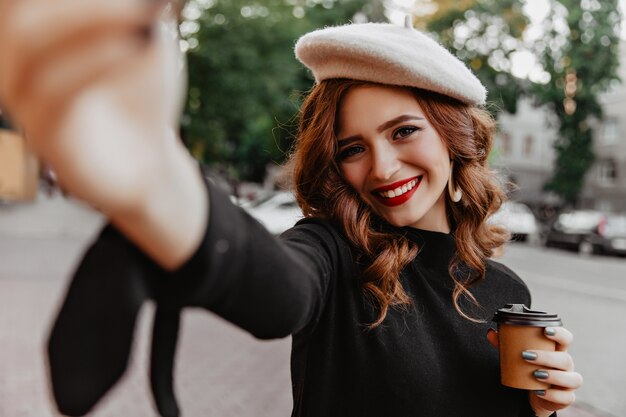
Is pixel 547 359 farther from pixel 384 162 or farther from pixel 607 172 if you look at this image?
pixel 607 172

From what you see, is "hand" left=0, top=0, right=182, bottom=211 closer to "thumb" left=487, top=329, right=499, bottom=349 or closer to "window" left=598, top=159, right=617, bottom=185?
"thumb" left=487, top=329, right=499, bottom=349

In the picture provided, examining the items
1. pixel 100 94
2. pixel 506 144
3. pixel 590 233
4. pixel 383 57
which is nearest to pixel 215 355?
pixel 383 57

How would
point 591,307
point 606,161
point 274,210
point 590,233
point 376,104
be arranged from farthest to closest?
point 606,161 → point 590,233 → point 274,210 → point 591,307 → point 376,104

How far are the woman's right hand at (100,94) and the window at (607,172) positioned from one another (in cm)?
3539

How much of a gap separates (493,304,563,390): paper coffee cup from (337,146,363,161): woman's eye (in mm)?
533

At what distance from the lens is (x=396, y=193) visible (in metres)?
1.49

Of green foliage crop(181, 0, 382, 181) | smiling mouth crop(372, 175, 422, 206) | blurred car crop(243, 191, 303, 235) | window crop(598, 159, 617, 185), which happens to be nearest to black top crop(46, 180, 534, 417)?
smiling mouth crop(372, 175, 422, 206)

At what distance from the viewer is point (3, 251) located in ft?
41.4

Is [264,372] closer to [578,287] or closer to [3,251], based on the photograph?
[578,287]

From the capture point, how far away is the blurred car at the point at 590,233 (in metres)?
17.5

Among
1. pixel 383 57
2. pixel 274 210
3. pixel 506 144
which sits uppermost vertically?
pixel 383 57

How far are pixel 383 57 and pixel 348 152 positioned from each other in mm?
280

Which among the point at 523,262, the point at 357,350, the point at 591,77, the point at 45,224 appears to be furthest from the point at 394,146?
the point at 591,77

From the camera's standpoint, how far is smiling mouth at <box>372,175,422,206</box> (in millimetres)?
1481
